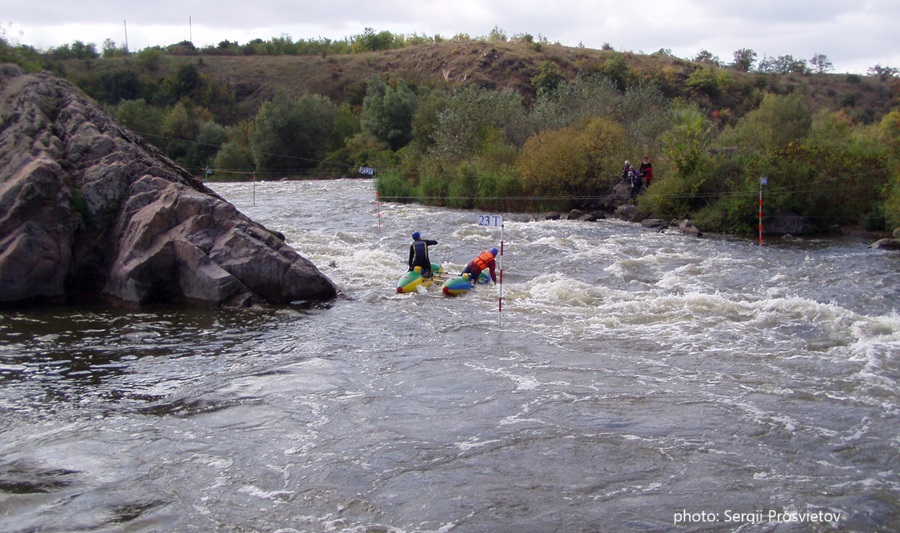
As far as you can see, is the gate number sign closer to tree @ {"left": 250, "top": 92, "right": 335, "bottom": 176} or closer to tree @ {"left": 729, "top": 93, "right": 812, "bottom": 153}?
tree @ {"left": 729, "top": 93, "right": 812, "bottom": 153}

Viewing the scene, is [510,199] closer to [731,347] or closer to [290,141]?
[731,347]

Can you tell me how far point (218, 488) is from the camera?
805cm

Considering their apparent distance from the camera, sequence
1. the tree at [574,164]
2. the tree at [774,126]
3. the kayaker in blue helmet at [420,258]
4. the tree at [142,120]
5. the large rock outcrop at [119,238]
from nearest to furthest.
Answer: the large rock outcrop at [119,238] < the kayaker in blue helmet at [420,258] < the tree at [774,126] < the tree at [574,164] < the tree at [142,120]

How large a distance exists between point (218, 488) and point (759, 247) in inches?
744

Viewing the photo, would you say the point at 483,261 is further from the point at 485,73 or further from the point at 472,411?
the point at 485,73

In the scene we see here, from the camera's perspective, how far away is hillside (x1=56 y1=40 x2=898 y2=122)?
75000 mm

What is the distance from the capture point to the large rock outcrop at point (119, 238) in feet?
52.6

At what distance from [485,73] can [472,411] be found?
73.1 m

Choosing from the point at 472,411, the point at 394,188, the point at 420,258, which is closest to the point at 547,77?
the point at 394,188

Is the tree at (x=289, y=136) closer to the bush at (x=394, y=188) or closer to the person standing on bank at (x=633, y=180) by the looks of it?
the bush at (x=394, y=188)

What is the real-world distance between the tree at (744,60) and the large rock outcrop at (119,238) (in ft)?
291

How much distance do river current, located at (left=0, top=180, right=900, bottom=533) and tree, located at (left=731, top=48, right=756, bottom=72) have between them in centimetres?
8353

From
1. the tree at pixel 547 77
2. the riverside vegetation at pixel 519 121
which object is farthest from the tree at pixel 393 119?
the tree at pixel 547 77

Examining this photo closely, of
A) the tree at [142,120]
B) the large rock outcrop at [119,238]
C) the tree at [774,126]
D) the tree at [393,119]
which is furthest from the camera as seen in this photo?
the tree at [142,120]
